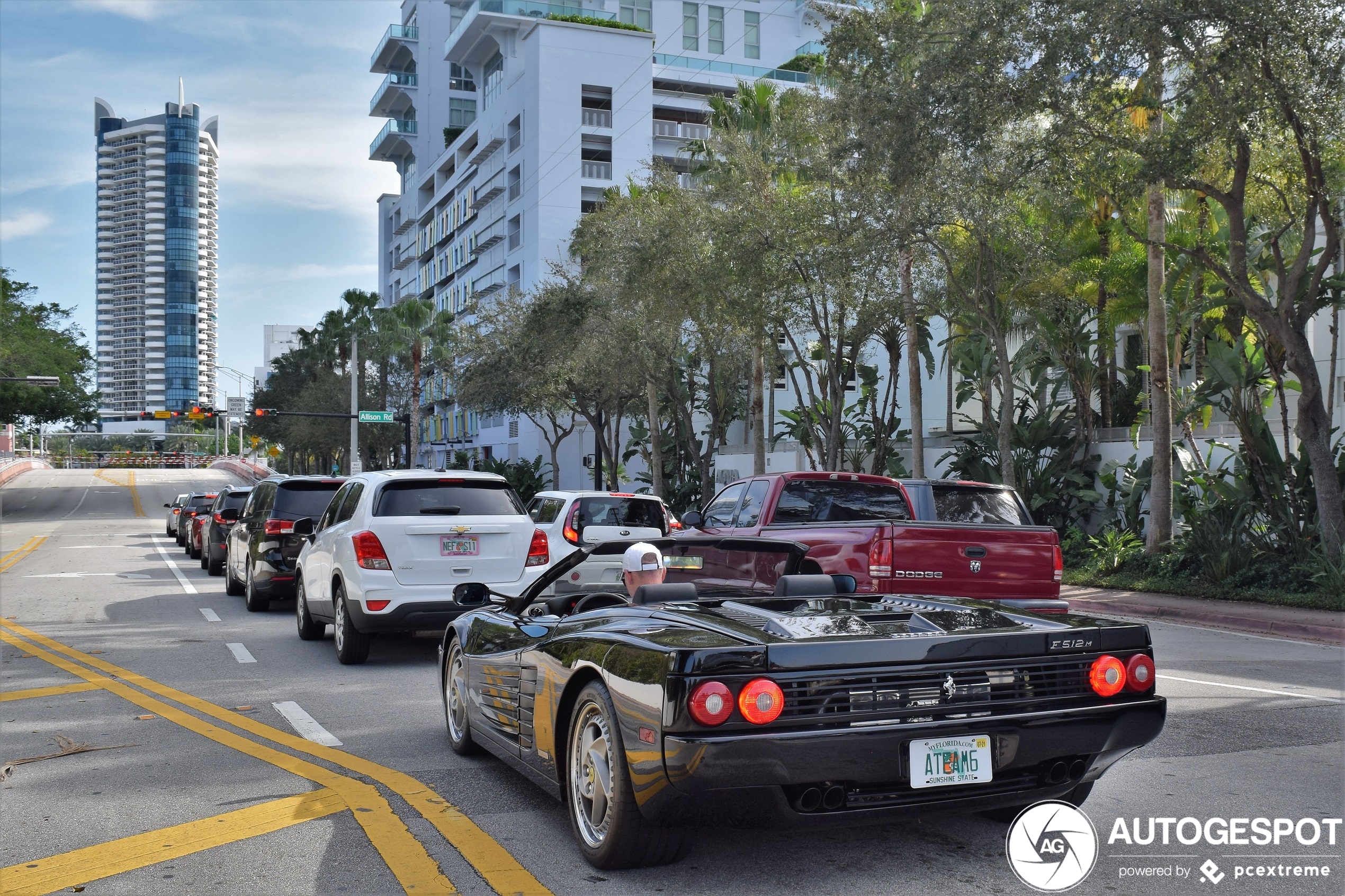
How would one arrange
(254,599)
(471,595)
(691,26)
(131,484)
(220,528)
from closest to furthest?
(471,595)
(254,599)
(220,528)
(691,26)
(131,484)

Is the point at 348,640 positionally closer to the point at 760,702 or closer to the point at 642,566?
the point at 642,566

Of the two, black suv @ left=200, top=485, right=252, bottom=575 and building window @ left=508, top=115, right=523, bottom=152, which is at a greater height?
building window @ left=508, top=115, right=523, bottom=152

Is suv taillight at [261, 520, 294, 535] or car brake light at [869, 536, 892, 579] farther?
suv taillight at [261, 520, 294, 535]

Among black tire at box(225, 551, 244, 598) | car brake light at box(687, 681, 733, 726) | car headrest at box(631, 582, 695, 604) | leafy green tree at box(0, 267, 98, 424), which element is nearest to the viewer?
car brake light at box(687, 681, 733, 726)

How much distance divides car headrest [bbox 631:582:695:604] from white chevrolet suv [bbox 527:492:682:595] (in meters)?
9.09

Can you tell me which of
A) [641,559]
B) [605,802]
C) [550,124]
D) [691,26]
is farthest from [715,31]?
[605,802]

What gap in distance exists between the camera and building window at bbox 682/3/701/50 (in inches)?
3123

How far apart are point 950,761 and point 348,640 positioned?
7584mm

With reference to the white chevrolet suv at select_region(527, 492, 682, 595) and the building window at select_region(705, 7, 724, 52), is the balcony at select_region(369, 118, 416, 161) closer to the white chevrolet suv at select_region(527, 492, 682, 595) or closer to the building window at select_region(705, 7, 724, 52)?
the building window at select_region(705, 7, 724, 52)

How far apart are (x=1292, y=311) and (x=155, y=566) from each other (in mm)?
21518

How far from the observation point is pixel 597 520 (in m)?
15.7

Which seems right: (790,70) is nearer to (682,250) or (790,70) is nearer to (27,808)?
(682,250)

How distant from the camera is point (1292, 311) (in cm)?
1630

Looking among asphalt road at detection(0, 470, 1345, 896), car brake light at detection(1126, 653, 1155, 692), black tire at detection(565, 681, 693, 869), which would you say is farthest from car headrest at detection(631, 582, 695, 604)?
car brake light at detection(1126, 653, 1155, 692)
